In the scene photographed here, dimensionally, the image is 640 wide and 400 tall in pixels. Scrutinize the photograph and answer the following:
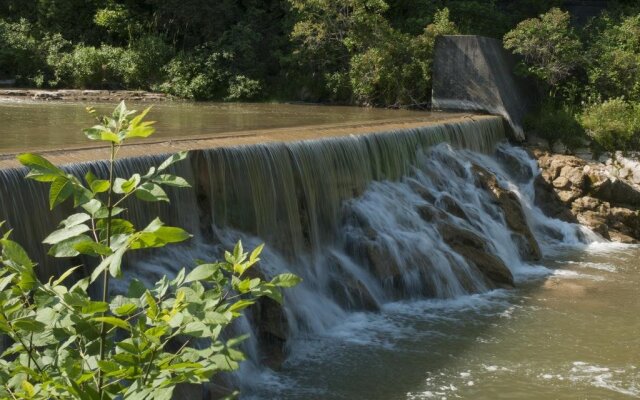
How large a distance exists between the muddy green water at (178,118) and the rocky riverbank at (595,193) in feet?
10.6

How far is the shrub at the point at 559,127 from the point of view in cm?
1773

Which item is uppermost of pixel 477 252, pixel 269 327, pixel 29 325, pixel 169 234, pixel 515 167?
pixel 169 234

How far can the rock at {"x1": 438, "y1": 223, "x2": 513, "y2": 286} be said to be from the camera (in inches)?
466

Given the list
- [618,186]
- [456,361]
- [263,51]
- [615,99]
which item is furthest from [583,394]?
[263,51]

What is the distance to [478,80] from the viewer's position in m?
19.2

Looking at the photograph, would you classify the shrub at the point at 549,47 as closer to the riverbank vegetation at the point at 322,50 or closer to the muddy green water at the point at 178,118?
the riverbank vegetation at the point at 322,50

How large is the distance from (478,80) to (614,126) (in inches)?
132

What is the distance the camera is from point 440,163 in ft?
47.6

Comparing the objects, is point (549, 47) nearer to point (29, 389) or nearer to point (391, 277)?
point (391, 277)

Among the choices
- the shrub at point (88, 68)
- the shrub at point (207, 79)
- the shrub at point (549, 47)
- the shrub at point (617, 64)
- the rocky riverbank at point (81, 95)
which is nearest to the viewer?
the shrub at point (617, 64)

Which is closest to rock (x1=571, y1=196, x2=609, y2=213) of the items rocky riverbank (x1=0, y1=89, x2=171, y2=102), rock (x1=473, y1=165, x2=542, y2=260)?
rock (x1=473, y1=165, x2=542, y2=260)

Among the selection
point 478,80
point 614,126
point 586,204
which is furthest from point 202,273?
point 478,80

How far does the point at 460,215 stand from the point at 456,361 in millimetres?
5190

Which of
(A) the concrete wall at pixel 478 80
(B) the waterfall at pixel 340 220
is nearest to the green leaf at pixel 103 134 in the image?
(B) the waterfall at pixel 340 220
